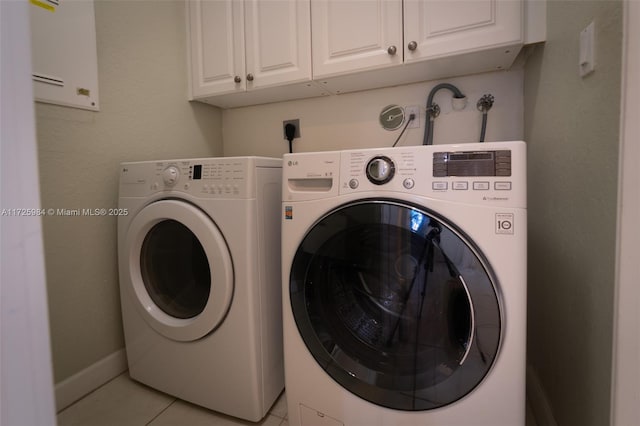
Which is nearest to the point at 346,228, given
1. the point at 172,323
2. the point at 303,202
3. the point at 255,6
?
the point at 303,202

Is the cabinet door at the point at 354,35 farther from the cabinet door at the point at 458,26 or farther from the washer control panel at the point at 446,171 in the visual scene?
the washer control panel at the point at 446,171

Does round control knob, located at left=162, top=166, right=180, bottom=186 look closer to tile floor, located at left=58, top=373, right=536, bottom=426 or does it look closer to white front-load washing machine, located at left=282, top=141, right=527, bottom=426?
white front-load washing machine, located at left=282, top=141, right=527, bottom=426

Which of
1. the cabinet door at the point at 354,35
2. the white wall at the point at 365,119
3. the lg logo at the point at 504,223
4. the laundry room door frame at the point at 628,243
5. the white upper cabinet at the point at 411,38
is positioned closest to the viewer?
the laundry room door frame at the point at 628,243

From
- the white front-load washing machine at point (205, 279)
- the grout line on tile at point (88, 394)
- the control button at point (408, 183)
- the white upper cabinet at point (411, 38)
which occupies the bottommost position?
the grout line on tile at point (88, 394)

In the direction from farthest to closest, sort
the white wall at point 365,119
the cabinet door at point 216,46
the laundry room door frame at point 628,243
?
the cabinet door at point 216,46, the white wall at point 365,119, the laundry room door frame at point 628,243

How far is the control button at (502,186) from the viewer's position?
0.67 metres

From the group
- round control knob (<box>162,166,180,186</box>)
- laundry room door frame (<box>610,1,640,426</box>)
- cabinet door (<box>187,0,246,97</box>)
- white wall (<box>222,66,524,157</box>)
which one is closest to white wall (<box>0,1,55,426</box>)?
round control knob (<box>162,166,180,186</box>)

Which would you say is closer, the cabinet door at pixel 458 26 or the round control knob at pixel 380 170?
the round control knob at pixel 380 170

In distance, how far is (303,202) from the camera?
0.87 metres

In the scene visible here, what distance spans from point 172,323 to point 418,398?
873 millimetres

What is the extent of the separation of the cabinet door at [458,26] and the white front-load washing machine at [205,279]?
→ 2.40ft

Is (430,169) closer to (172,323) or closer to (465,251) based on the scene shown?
(465,251)

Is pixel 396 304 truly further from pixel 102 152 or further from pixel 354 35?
pixel 102 152

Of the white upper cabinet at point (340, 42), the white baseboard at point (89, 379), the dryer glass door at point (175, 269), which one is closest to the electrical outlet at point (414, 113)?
the white upper cabinet at point (340, 42)
